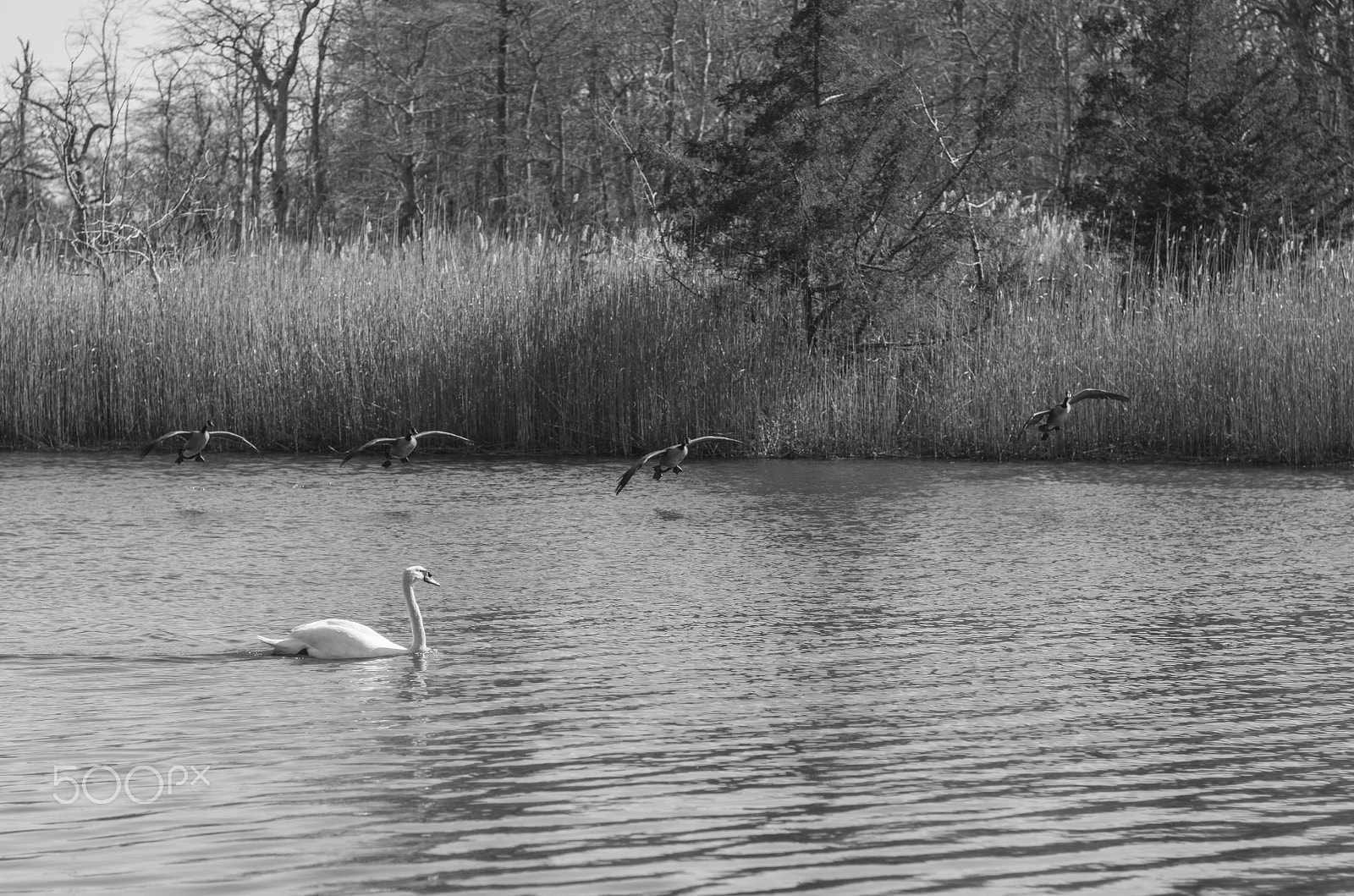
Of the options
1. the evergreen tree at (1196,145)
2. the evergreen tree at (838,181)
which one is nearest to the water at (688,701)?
the evergreen tree at (838,181)

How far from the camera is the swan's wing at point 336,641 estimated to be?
6492 millimetres

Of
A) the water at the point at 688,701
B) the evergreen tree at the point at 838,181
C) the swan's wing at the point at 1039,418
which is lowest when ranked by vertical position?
the water at the point at 688,701

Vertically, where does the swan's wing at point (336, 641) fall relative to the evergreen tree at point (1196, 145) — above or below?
below

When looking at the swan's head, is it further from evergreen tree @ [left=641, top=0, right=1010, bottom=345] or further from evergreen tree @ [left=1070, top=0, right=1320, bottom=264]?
evergreen tree @ [left=1070, top=0, right=1320, bottom=264]

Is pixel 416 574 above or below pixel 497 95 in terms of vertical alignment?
below

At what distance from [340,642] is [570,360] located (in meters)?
8.54

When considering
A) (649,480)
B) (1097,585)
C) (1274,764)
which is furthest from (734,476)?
(1274,764)

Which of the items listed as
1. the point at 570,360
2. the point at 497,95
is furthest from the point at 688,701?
the point at 497,95

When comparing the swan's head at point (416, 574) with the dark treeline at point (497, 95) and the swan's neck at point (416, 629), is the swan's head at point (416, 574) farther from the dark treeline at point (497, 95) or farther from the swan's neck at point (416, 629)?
the dark treeline at point (497, 95)

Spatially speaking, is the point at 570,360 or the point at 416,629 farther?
the point at 570,360

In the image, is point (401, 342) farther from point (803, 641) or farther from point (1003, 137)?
point (803, 641)

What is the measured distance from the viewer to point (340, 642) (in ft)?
21.4

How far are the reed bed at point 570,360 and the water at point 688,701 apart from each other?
115 inches

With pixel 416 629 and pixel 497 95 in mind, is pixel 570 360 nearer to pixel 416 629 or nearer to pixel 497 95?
pixel 416 629
